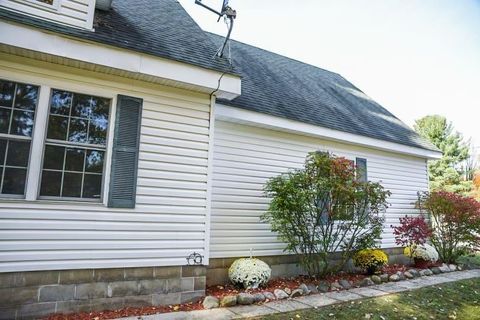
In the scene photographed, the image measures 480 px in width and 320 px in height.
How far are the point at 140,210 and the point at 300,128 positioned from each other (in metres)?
4.29

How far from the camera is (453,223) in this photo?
890 centimetres

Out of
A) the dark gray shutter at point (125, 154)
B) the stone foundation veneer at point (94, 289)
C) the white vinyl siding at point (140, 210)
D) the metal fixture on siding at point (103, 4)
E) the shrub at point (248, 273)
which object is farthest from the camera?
the shrub at point (248, 273)

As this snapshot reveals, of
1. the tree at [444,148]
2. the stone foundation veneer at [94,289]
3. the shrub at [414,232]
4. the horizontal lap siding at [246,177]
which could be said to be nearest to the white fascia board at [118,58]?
the horizontal lap siding at [246,177]

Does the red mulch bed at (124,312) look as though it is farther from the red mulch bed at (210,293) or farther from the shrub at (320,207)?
the shrub at (320,207)

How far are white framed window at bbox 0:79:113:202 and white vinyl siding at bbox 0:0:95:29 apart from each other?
3.26 ft

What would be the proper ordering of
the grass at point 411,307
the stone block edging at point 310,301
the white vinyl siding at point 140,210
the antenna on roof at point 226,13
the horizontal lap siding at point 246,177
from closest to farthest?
the white vinyl siding at point 140,210 < the stone block edging at point 310,301 < the grass at point 411,307 < the antenna on roof at point 226,13 < the horizontal lap siding at point 246,177

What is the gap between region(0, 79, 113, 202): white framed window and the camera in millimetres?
4074

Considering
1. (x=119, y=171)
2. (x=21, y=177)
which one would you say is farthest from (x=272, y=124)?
(x=21, y=177)

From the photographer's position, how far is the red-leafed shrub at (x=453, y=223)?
8.70 metres

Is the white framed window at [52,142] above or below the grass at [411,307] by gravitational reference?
above

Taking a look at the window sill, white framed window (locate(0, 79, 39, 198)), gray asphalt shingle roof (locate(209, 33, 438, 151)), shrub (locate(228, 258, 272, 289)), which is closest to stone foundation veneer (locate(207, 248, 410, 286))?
shrub (locate(228, 258, 272, 289))

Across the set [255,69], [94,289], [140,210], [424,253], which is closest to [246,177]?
[140,210]

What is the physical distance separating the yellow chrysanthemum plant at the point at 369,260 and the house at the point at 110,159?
8.94 ft

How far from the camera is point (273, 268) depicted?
6891 millimetres
